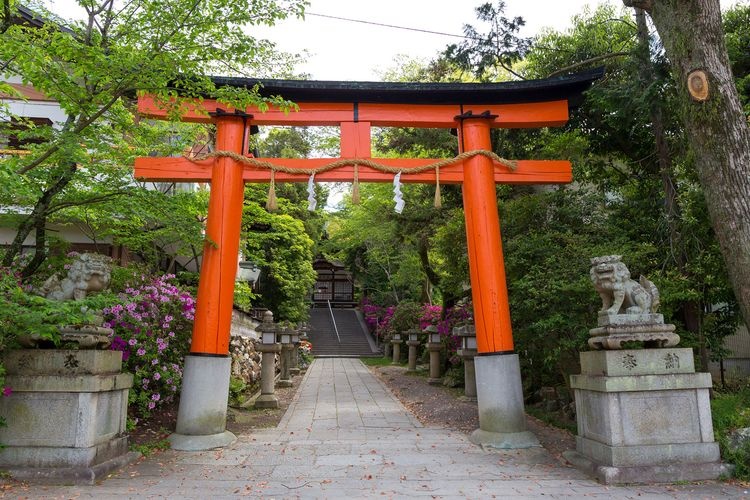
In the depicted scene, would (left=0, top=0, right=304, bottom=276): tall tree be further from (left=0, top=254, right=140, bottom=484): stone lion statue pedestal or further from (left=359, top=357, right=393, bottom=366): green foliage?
(left=359, top=357, right=393, bottom=366): green foliage

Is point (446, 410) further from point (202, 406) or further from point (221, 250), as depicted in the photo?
point (221, 250)

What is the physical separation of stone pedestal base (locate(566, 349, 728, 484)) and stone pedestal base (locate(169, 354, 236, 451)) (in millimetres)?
4722

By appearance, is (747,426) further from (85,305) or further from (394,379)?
(394,379)

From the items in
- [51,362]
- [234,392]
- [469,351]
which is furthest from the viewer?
[469,351]

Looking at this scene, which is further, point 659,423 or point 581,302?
point 581,302

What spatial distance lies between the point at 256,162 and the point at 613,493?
20.7 ft

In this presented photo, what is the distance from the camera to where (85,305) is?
5.09m

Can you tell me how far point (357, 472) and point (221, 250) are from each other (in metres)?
3.68

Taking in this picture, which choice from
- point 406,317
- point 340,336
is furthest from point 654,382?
point 340,336

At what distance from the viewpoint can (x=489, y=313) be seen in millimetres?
7273

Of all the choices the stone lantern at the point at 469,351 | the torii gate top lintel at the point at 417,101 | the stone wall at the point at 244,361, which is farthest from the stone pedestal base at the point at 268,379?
the torii gate top lintel at the point at 417,101

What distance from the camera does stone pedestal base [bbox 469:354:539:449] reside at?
6742 millimetres

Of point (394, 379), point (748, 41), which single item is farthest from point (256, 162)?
point (394, 379)

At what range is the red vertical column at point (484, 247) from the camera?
7.25 meters
